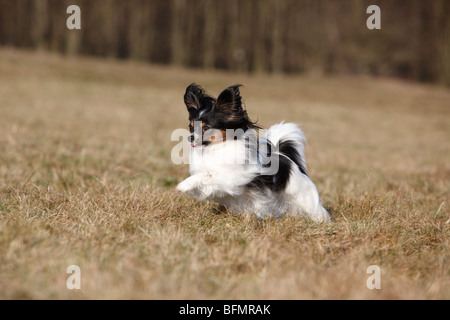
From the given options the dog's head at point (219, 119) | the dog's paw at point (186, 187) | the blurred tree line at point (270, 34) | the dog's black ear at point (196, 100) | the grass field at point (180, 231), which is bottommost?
the grass field at point (180, 231)

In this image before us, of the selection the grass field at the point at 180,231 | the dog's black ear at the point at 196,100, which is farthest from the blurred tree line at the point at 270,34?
the dog's black ear at the point at 196,100

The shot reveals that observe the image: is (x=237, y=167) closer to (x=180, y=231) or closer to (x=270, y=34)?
(x=180, y=231)

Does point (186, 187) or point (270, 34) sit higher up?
point (270, 34)

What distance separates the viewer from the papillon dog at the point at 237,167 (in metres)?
3.61

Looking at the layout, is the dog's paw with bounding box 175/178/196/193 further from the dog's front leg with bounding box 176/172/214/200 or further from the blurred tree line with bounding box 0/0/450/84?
the blurred tree line with bounding box 0/0/450/84

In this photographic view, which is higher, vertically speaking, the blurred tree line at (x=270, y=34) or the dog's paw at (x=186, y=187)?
the blurred tree line at (x=270, y=34)

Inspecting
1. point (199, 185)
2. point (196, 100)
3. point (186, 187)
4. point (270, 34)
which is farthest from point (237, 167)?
point (270, 34)

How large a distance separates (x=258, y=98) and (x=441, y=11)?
2003 centimetres


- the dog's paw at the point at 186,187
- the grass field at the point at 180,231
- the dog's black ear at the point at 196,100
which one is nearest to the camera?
the grass field at the point at 180,231

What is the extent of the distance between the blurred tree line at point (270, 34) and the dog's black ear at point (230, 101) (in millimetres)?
30459

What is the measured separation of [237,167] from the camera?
11.9 feet

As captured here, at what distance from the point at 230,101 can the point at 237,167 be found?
1.76 ft

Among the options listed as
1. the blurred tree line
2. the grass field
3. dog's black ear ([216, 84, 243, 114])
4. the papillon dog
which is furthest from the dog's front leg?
the blurred tree line

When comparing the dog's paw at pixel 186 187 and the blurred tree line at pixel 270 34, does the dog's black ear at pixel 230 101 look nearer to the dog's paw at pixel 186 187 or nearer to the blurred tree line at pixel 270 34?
the dog's paw at pixel 186 187
